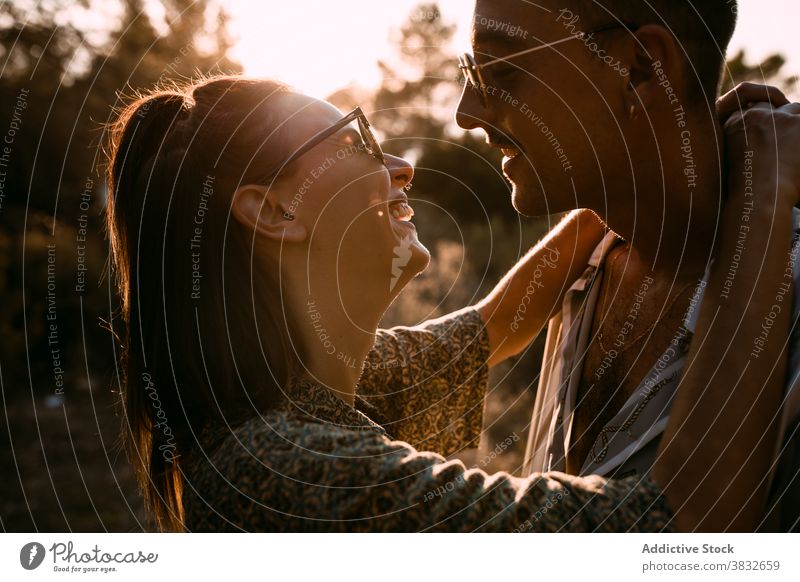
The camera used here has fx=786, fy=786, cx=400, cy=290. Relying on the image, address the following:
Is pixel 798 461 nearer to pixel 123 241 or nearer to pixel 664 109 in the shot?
pixel 664 109

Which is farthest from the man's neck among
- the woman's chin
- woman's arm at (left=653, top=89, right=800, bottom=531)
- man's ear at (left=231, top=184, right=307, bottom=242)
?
man's ear at (left=231, top=184, right=307, bottom=242)

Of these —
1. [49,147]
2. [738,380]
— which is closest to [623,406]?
[738,380]

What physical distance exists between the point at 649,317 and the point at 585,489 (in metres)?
0.92

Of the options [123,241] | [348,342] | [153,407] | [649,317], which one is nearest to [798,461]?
[649,317]

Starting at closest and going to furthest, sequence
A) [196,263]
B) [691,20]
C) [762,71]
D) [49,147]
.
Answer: [196,263], [691,20], [762,71], [49,147]

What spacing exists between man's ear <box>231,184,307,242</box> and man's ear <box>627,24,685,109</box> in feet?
3.85

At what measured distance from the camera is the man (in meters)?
2.49

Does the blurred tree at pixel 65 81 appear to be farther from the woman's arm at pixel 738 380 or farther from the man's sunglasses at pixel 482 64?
the woman's arm at pixel 738 380

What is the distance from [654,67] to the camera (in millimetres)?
2516

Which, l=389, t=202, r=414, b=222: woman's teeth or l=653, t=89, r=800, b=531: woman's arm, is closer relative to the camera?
l=653, t=89, r=800, b=531: woman's arm

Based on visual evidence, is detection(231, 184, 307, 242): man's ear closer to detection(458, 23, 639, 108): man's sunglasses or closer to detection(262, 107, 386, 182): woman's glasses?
detection(262, 107, 386, 182): woman's glasses

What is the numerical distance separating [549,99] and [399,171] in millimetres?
557

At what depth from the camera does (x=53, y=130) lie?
7930 mm

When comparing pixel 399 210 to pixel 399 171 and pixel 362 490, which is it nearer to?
pixel 399 171
